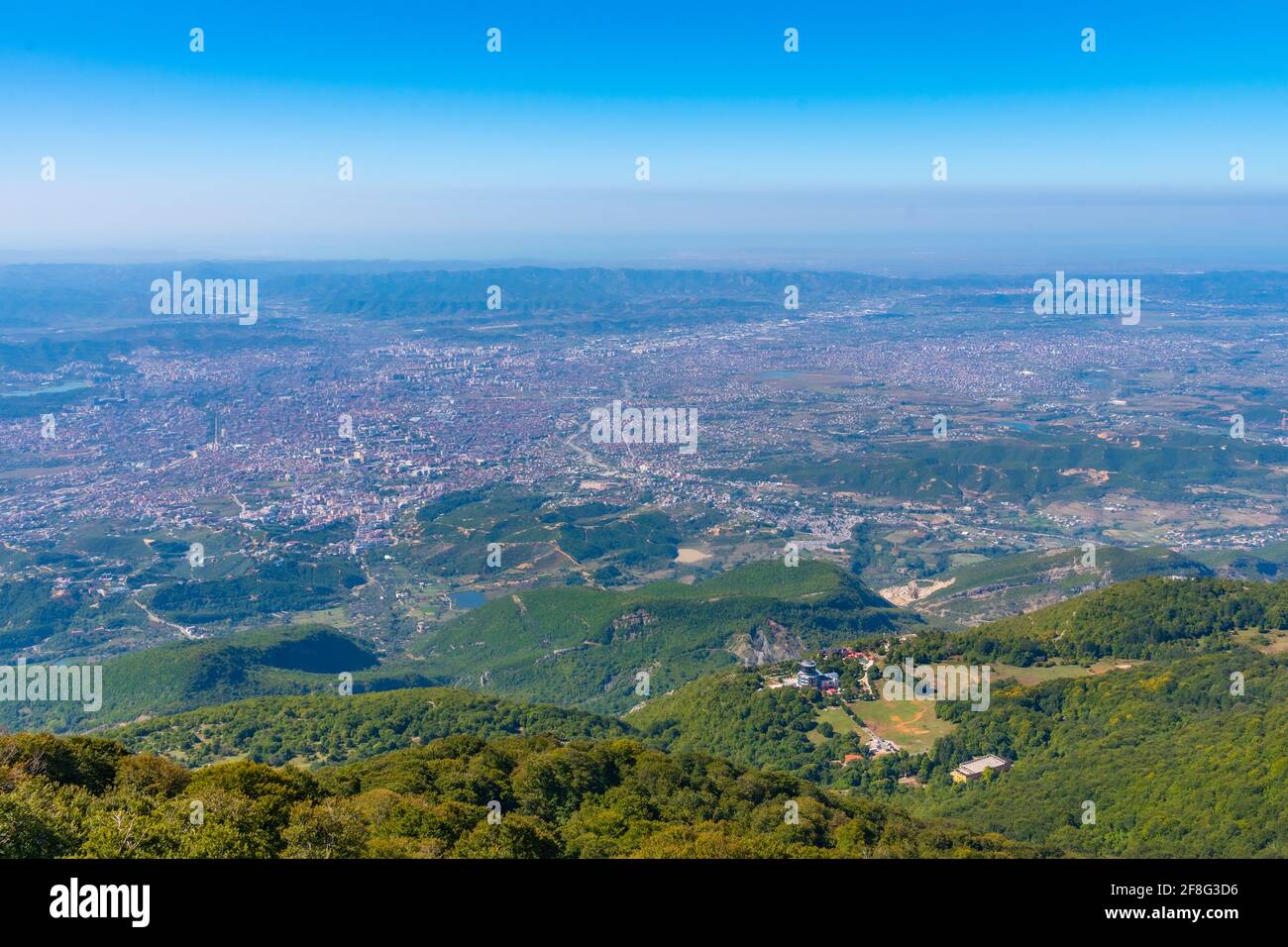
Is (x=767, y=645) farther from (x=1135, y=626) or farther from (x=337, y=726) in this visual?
(x=337, y=726)

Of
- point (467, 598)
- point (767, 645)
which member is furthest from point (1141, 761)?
point (467, 598)

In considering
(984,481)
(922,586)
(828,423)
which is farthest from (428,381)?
(922,586)

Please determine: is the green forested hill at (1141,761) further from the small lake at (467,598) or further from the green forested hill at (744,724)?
the small lake at (467,598)

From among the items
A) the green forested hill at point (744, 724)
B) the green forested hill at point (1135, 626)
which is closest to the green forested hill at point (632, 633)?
the green forested hill at point (744, 724)

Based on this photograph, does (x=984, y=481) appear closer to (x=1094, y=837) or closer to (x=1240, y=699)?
(x=1240, y=699)

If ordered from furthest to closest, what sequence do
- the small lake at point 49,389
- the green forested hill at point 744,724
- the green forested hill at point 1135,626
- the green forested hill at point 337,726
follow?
the small lake at point 49,389
the green forested hill at point 1135,626
the green forested hill at point 744,724
the green forested hill at point 337,726

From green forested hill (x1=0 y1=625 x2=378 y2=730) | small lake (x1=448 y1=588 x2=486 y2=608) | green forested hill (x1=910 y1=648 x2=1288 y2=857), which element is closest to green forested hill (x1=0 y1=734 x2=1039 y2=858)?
green forested hill (x1=910 y1=648 x2=1288 y2=857)

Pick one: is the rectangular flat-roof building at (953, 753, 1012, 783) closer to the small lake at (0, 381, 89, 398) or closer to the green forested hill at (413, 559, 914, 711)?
the green forested hill at (413, 559, 914, 711)
